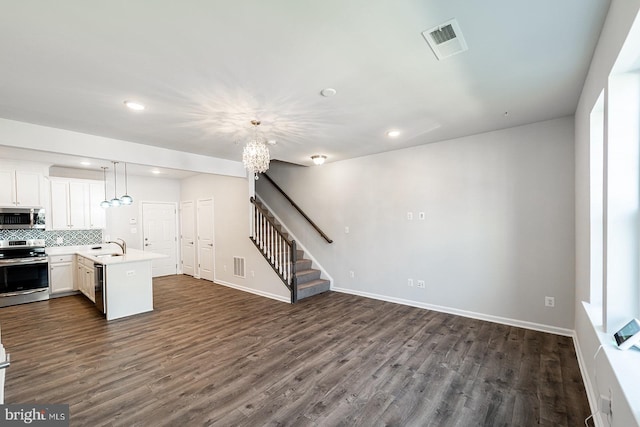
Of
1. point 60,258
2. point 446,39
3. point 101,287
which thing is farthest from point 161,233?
point 446,39

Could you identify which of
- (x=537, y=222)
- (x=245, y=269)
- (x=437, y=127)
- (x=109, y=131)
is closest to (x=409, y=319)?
(x=537, y=222)

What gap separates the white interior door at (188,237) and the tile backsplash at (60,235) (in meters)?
1.86

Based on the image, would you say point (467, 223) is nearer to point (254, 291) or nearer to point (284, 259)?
point (284, 259)

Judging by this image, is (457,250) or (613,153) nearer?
(613,153)

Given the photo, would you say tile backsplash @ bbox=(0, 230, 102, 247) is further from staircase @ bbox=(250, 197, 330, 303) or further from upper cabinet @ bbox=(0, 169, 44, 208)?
staircase @ bbox=(250, 197, 330, 303)

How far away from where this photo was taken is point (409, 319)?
13.2 feet

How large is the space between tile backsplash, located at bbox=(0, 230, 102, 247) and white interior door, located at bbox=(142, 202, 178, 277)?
1.04 metres

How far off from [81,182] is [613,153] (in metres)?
8.11

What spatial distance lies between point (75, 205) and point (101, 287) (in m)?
2.66

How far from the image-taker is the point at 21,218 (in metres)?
5.08

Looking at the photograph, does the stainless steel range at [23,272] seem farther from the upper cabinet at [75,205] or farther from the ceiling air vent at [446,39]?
the ceiling air vent at [446,39]

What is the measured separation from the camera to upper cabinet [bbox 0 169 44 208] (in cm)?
492

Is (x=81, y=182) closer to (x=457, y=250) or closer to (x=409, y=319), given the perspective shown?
(x=409, y=319)

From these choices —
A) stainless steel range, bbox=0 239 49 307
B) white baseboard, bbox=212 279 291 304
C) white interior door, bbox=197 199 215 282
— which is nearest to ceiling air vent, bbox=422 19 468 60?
white baseboard, bbox=212 279 291 304
